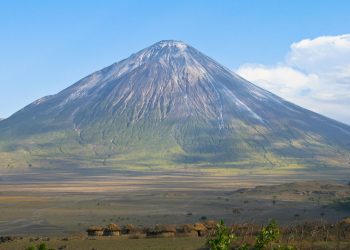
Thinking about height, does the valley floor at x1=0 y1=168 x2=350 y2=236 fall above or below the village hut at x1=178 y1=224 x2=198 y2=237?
below

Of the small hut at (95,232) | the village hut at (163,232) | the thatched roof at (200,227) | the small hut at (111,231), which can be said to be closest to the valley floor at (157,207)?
the small hut at (95,232)

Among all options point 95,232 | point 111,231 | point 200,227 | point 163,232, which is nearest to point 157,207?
point 95,232

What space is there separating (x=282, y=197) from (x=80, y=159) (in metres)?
128

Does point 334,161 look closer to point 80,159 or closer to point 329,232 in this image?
point 80,159

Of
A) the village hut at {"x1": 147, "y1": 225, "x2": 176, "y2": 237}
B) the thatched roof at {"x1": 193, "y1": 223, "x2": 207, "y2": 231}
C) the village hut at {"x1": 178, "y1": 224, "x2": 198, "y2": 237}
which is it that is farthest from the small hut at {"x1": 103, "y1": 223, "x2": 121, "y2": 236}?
→ the thatched roof at {"x1": 193, "y1": 223, "x2": 207, "y2": 231}

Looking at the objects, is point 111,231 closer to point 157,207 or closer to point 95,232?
point 95,232

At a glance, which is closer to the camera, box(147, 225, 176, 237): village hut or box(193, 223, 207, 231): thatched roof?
box(147, 225, 176, 237): village hut

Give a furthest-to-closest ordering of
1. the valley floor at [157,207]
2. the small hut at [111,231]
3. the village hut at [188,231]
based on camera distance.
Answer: the valley floor at [157,207], the small hut at [111,231], the village hut at [188,231]

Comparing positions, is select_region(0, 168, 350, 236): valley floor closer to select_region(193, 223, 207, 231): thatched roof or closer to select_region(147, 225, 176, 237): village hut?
select_region(147, 225, 176, 237): village hut

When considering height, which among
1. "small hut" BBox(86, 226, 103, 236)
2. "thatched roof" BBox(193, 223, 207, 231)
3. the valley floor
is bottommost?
the valley floor

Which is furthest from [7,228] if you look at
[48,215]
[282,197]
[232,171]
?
[232,171]

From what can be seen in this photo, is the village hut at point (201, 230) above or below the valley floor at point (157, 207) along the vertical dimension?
above

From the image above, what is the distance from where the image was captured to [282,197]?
77188 mm

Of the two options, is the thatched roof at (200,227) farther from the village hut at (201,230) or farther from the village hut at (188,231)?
the village hut at (188,231)
